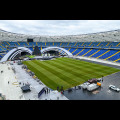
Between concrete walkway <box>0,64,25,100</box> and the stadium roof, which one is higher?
the stadium roof

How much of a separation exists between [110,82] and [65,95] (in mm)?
11049

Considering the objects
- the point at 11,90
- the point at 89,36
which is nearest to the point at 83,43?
the point at 89,36

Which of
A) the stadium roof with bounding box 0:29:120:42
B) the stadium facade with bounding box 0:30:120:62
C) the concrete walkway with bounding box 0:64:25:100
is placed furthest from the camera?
the stadium facade with bounding box 0:30:120:62

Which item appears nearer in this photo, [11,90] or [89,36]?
[11,90]

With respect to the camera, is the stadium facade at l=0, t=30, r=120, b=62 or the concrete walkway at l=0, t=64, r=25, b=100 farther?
the stadium facade at l=0, t=30, r=120, b=62

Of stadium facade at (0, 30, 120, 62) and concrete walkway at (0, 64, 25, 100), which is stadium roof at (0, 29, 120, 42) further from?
concrete walkway at (0, 64, 25, 100)

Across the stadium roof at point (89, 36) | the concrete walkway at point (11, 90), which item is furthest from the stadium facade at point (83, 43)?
the concrete walkway at point (11, 90)

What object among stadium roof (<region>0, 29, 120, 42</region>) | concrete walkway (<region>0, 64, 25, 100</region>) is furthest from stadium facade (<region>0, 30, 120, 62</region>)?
concrete walkway (<region>0, 64, 25, 100</region>)

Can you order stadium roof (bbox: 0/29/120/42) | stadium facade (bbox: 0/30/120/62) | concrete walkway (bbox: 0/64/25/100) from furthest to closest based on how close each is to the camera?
stadium facade (bbox: 0/30/120/62) → stadium roof (bbox: 0/29/120/42) → concrete walkway (bbox: 0/64/25/100)

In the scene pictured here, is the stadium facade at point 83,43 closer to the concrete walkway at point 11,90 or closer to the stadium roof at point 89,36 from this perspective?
the stadium roof at point 89,36

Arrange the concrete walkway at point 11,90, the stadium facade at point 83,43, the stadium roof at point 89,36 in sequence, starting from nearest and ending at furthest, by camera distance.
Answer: the concrete walkway at point 11,90 → the stadium roof at point 89,36 → the stadium facade at point 83,43

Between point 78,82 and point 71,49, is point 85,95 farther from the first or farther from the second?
point 71,49

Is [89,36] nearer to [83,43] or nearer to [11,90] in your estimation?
[83,43]

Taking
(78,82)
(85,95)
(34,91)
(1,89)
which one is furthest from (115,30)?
(1,89)
